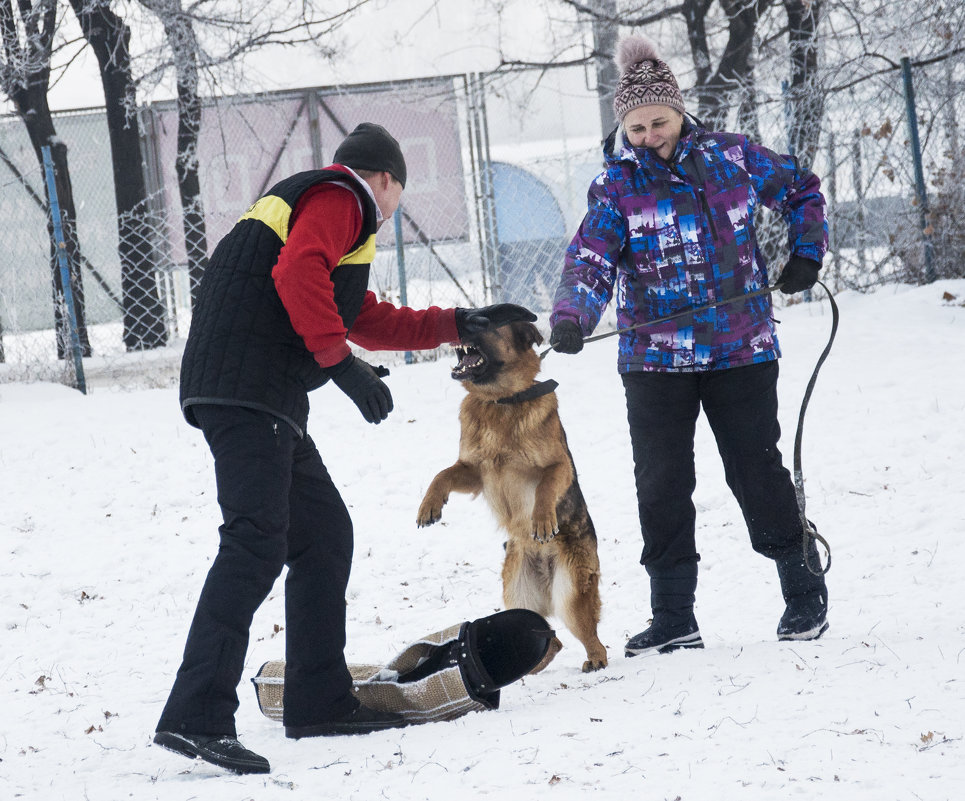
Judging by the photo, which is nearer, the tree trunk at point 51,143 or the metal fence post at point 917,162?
the metal fence post at point 917,162

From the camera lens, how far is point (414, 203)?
36.0 ft

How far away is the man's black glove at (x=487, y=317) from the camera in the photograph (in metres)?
3.24

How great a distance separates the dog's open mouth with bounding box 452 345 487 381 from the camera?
3510 millimetres

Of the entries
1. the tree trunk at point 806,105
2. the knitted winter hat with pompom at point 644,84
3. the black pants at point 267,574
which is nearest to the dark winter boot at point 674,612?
the black pants at point 267,574

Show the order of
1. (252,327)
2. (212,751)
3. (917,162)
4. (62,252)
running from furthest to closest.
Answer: (917,162) → (62,252) → (252,327) → (212,751)

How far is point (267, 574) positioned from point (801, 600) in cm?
194

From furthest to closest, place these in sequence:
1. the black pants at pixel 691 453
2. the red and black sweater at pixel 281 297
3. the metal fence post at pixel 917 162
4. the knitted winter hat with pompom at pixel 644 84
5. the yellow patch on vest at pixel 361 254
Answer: the metal fence post at pixel 917 162 < the black pants at pixel 691 453 < the knitted winter hat with pompom at pixel 644 84 < the yellow patch on vest at pixel 361 254 < the red and black sweater at pixel 281 297

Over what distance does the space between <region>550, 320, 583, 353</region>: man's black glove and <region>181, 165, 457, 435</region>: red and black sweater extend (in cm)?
67

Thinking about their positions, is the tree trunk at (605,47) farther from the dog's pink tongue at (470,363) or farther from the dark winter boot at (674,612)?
the dark winter boot at (674,612)

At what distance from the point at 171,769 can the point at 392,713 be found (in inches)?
27.7

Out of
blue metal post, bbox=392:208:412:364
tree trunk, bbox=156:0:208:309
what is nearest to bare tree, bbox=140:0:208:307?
tree trunk, bbox=156:0:208:309

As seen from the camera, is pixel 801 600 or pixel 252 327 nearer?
pixel 252 327

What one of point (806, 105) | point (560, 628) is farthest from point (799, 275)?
point (806, 105)

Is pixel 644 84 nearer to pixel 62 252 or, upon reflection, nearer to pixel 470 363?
pixel 470 363
